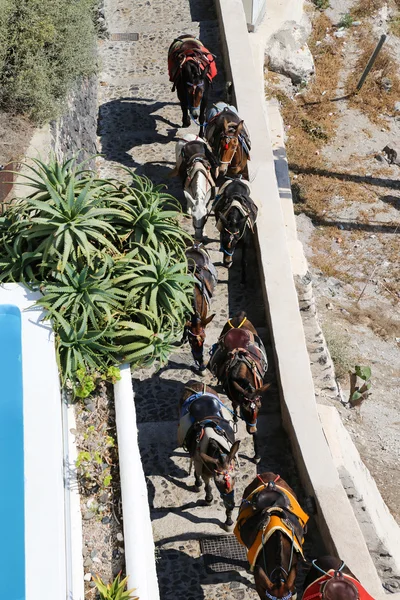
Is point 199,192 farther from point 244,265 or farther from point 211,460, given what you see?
point 211,460

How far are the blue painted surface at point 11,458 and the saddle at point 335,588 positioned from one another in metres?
2.47

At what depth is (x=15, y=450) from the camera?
5.47m

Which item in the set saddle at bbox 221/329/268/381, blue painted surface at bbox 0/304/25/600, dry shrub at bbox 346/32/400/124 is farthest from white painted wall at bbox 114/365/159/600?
dry shrub at bbox 346/32/400/124

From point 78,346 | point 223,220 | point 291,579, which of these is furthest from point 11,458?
point 223,220

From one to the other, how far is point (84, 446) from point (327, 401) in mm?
4920

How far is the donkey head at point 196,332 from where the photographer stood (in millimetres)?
8078

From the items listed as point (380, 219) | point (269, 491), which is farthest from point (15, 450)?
point (380, 219)

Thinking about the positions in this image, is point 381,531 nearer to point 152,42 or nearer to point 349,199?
point 349,199

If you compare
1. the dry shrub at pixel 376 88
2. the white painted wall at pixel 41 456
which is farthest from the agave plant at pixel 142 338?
the dry shrub at pixel 376 88

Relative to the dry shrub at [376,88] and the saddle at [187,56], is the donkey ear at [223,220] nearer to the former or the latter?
the saddle at [187,56]

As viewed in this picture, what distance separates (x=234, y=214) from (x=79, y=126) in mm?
3386

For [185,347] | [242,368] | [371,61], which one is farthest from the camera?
[371,61]

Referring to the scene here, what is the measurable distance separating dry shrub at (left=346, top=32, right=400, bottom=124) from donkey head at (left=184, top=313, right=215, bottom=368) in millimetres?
10149

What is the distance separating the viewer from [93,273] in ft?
20.7
